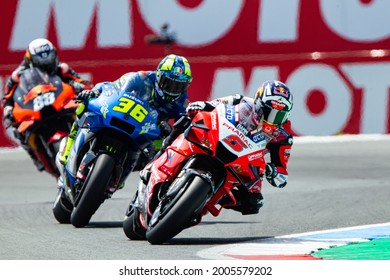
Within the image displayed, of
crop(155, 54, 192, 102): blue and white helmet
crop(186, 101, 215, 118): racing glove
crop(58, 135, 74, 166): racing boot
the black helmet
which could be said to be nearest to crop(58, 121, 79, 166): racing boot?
crop(58, 135, 74, 166): racing boot

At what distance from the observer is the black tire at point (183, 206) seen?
29.8ft

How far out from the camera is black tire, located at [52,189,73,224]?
11.6 metres

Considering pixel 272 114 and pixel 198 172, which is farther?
pixel 272 114

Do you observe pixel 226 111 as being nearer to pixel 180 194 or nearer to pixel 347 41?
pixel 180 194

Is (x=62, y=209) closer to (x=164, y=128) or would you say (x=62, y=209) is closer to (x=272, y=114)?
(x=164, y=128)

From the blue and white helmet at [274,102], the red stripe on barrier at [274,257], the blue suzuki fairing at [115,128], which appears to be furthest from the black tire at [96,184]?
the red stripe on barrier at [274,257]

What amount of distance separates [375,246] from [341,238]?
701 millimetres

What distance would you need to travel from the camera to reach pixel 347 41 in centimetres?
1772

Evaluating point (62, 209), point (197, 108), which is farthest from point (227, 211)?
point (197, 108)

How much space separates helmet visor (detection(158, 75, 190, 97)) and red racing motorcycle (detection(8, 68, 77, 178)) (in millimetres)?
3414

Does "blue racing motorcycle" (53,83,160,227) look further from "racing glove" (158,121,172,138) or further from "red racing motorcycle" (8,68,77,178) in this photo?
"red racing motorcycle" (8,68,77,178)

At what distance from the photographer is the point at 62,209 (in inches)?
458

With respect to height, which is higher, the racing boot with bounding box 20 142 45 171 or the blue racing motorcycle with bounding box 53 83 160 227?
the blue racing motorcycle with bounding box 53 83 160 227

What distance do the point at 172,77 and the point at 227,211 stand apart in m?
3.00
